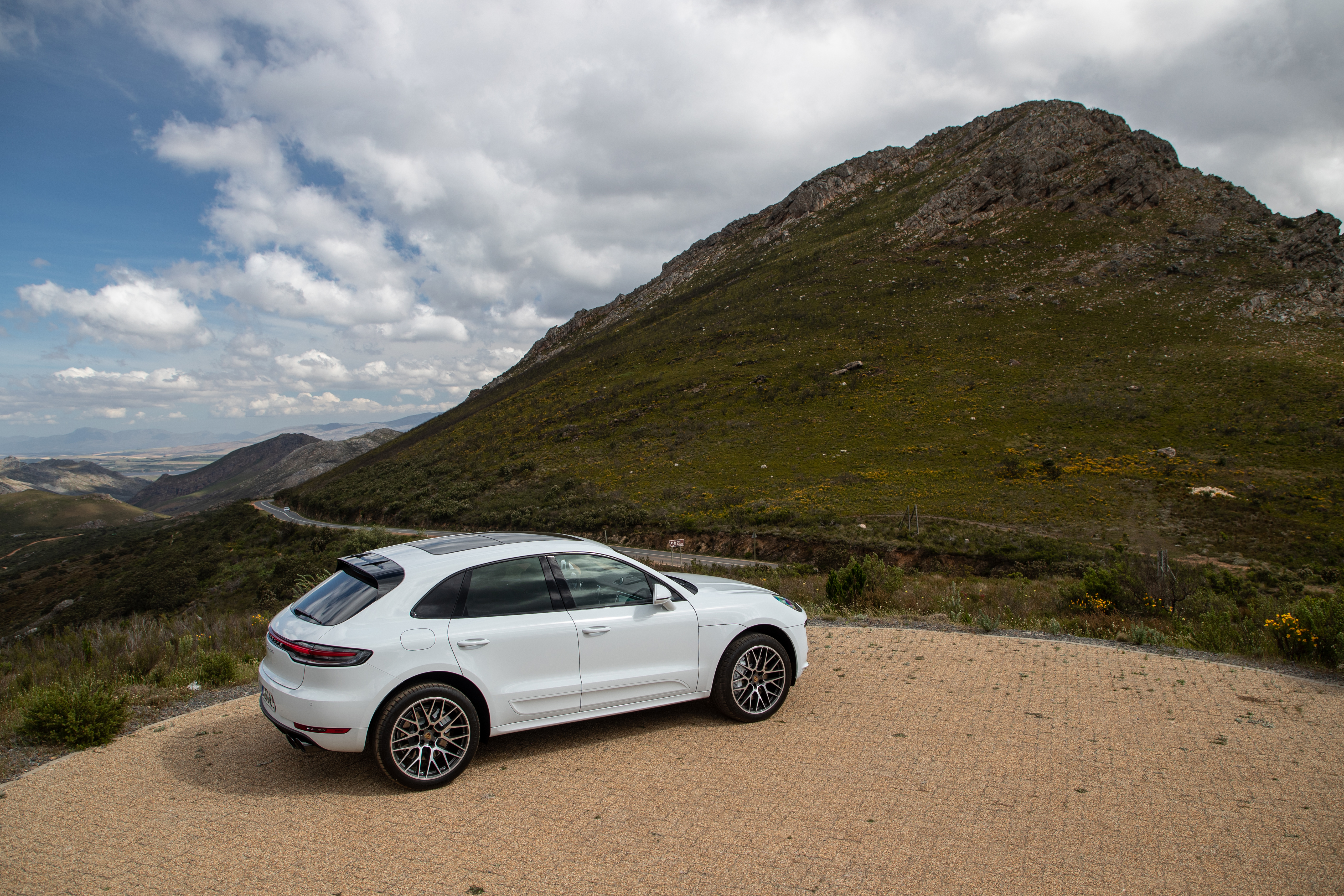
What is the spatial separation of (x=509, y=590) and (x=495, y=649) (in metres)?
0.44

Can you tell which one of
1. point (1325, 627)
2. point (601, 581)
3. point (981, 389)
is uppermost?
point (981, 389)

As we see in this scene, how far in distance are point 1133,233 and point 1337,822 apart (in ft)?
264

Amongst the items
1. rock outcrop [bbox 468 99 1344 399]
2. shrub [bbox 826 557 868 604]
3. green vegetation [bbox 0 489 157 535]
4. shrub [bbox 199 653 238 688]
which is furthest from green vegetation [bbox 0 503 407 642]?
green vegetation [bbox 0 489 157 535]

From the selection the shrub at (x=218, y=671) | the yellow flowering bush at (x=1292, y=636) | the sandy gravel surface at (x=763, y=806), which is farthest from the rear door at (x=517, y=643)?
the yellow flowering bush at (x=1292, y=636)

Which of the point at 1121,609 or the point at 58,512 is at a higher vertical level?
the point at 1121,609

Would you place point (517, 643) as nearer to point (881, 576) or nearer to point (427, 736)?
point (427, 736)

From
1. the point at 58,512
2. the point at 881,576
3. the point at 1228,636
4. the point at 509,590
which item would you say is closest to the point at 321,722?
the point at 509,590

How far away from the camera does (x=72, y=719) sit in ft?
17.8

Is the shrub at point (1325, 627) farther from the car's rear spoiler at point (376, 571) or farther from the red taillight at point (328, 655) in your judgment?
the red taillight at point (328, 655)

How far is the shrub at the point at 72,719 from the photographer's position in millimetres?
5375

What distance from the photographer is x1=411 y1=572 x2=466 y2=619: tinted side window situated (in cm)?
461

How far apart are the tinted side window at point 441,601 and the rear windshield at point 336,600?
1.00ft

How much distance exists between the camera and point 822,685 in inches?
254

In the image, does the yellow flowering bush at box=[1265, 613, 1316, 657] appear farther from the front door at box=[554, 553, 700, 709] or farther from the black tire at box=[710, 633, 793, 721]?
the front door at box=[554, 553, 700, 709]
